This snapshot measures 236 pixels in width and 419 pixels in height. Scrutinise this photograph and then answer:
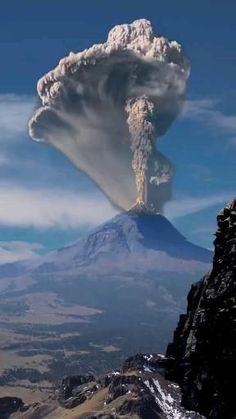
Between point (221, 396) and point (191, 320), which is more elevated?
point (191, 320)

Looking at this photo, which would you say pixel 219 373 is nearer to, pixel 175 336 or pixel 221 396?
pixel 221 396

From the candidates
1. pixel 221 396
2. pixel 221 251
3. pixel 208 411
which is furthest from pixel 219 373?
pixel 221 251

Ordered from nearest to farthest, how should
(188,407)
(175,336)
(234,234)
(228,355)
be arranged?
(228,355)
(234,234)
(188,407)
(175,336)

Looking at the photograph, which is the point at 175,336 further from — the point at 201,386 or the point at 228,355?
the point at 228,355

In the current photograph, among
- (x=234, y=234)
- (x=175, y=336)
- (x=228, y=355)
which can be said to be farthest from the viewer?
(x=175, y=336)

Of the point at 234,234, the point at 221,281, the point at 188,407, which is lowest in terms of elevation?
the point at 188,407

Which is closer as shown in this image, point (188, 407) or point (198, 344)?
point (198, 344)

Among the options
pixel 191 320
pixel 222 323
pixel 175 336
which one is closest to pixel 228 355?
pixel 222 323
